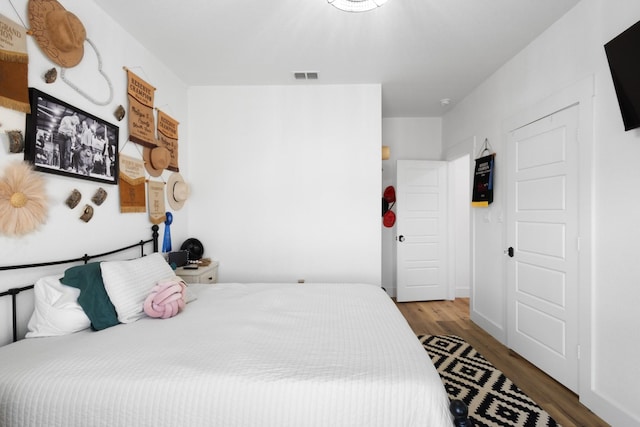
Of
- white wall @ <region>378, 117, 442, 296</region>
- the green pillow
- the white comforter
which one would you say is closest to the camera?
the white comforter

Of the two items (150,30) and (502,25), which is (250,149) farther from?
(502,25)

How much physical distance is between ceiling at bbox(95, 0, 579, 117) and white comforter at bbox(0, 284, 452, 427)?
214 centimetres

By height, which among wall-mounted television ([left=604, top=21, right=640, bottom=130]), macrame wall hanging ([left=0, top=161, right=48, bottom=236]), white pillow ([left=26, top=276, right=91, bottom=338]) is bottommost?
white pillow ([left=26, top=276, right=91, bottom=338])

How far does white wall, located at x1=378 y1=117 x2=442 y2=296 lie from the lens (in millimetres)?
4398

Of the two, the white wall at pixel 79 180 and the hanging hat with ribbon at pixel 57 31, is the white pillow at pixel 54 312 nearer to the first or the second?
the white wall at pixel 79 180

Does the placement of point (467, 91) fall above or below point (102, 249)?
above

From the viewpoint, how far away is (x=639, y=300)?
1.62 meters

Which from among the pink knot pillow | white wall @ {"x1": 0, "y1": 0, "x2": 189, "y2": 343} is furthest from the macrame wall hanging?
the pink knot pillow

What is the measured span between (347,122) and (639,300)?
8.76 feet

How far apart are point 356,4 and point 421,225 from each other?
3.13 metres

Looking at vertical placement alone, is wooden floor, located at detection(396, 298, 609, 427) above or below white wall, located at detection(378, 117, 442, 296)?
below

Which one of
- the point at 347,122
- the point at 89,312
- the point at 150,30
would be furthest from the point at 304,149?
the point at 89,312

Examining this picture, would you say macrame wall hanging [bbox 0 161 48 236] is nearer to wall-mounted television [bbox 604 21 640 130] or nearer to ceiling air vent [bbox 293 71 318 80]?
ceiling air vent [bbox 293 71 318 80]

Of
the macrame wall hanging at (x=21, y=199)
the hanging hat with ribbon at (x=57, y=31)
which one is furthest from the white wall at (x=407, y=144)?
the macrame wall hanging at (x=21, y=199)
